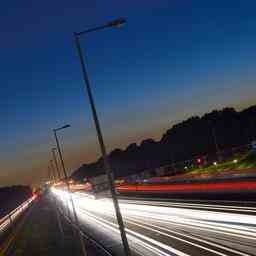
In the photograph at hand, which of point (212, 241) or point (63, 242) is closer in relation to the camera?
point (212, 241)

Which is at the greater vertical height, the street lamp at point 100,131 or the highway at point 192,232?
the street lamp at point 100,131

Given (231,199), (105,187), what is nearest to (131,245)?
(231,199)

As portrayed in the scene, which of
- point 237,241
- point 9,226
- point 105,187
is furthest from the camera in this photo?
point 105,187

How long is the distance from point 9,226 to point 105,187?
2589cm

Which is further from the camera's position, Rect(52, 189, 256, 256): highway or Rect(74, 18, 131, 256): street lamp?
Rect(52, 189, 256, 256): highway

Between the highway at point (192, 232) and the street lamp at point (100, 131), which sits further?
the highway at point (192, 232)

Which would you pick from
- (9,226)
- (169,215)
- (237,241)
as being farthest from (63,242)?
(9,226)

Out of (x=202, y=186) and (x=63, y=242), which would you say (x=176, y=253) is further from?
(x=202, y=186)

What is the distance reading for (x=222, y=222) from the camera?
36.2 metres

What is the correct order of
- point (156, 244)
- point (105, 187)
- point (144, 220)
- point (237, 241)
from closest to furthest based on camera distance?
point (237, 241)
point (156, 244)
point (144, 220)
point (105, 187)

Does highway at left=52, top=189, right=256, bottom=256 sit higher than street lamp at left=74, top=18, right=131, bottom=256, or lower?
lower

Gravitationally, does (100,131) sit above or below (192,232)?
above

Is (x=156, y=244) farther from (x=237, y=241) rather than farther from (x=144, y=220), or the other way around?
(x=144, y=220)

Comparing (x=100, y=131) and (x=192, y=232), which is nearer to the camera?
(x=100, y=131)
